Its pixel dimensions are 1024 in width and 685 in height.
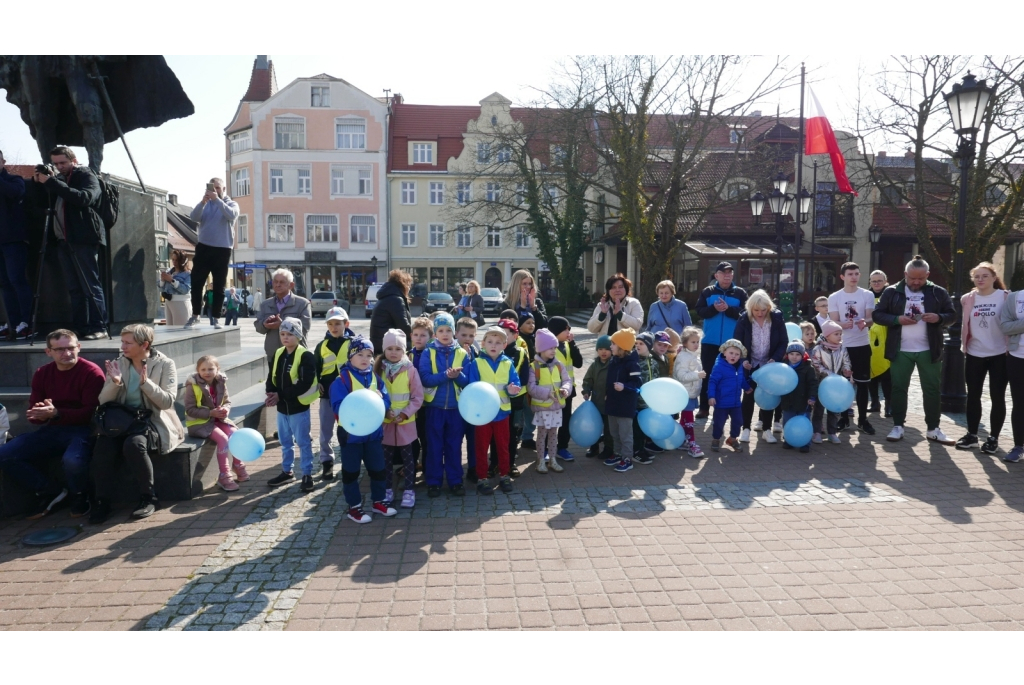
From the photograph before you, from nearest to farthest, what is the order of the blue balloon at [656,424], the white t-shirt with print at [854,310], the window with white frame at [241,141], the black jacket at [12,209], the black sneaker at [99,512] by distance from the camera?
the black sneaker at [99,512], the blue balloon at [656,424], the black jacket at [12,209], the white t-shirt with print at [854,310], the window with white frame at [241,141]

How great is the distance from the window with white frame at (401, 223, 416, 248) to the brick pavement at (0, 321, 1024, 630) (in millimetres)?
42671

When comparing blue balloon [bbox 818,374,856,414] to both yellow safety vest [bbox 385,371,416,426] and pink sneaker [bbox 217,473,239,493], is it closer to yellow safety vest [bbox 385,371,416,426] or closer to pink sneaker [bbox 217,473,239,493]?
yellow safety vest [bbox 385,371,416,426]

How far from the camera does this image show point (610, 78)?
72.4 feet

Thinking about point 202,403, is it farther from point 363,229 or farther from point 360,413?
point 363,229

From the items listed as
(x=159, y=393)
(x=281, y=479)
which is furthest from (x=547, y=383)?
(x=159, y=393)

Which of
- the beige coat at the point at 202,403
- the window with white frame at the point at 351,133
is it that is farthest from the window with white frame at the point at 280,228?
the beige coat at the point at 202,403

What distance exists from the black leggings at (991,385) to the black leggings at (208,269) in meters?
8.92

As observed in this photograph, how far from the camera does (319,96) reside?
A: 151ft

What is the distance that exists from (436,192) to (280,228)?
10549 mm

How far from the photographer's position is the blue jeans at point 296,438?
621 cm

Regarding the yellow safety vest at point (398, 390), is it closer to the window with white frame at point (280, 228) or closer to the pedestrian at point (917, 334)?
the pedestrian at point (917, 334)

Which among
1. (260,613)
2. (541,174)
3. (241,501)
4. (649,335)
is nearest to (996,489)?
(649,335)

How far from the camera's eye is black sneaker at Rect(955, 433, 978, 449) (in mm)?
7461

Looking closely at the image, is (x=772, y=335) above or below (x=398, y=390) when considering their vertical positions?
above
